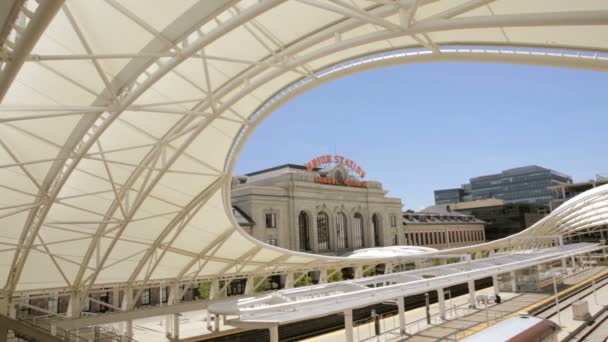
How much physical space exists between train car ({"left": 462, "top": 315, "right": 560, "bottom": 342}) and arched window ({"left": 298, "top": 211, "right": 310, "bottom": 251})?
1918 inches

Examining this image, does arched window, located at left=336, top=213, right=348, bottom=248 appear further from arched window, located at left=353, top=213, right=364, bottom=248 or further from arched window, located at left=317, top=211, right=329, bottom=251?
arched window, located at left=317, top=211, right=329, bottom=251

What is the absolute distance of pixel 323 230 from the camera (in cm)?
6894

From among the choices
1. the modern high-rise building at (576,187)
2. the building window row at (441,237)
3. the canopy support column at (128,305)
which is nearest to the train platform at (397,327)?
the canopy support column at (128,305)

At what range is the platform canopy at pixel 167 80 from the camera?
979 cm

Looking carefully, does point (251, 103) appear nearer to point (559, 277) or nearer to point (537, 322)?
point (537, 322)

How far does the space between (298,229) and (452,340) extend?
4476 cm

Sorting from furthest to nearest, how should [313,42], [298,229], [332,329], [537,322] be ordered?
[298,229] < [332,329] < [537,322] < [313,42]

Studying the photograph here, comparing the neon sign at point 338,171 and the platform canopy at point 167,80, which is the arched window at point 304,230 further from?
the platform canopy at point 167,80

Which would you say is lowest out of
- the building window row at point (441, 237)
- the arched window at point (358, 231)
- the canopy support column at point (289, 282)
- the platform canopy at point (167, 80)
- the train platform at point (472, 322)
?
the train platform at point (472, 322)

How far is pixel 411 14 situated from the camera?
9.23m

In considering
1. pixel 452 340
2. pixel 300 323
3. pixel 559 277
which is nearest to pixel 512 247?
pixel 559 277

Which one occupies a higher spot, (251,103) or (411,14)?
(251,103)

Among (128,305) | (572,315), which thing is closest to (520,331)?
(572,315)

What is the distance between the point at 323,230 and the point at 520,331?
175ft
